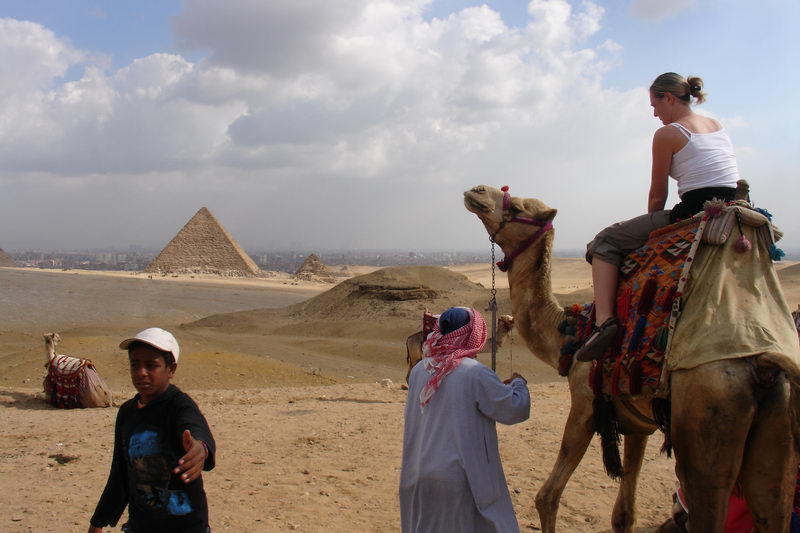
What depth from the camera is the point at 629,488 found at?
4098 mm

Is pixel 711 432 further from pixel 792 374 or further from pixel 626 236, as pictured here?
pixel 626 236

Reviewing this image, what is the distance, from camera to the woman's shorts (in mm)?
3510

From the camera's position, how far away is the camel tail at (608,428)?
11.6 feet

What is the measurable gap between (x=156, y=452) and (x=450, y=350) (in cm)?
138

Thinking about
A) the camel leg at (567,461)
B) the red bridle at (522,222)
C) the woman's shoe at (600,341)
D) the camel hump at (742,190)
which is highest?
the camel hump at (742,190)

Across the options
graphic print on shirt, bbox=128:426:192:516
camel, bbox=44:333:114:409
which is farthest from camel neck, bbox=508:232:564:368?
Result: camel, bbox=44:333:114:409

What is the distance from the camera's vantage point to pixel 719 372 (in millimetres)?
2715

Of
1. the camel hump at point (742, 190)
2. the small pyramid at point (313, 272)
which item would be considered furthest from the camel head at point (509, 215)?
the small pyramid at point (313, 272)

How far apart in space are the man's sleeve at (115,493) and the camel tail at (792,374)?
111 inches

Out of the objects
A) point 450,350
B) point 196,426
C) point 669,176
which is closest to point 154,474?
point 196,426

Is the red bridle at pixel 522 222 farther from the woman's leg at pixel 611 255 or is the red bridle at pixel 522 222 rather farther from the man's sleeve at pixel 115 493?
the man's sleeve at pixel 115 493

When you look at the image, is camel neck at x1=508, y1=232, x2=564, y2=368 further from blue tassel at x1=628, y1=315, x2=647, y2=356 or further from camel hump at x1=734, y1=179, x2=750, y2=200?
camel hump at x1=734, y1=179, x2=750, y2=200

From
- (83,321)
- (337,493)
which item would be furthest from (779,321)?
(83,321)

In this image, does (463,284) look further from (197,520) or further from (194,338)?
(197,520)
